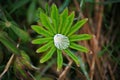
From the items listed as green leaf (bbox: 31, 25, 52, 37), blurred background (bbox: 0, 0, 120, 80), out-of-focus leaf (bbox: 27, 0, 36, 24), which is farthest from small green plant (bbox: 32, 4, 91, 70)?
out-of-focus leaf (bbox: 27, 0, 36, 24)

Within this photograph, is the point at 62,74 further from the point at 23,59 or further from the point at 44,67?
the point at 23,59

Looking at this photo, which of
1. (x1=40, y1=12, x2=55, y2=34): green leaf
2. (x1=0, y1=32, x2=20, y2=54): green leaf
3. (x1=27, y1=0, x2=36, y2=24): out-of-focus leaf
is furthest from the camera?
(x1=27, y1=0, x2=36, y2=24): out-of-focus leaf

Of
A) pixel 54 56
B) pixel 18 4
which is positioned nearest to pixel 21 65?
pixel 54 56

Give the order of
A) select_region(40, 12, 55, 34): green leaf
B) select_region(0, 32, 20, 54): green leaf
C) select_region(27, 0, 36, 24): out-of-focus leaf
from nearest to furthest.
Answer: select_region(40, 12, 55, 34): green leaf → select_region(0, 32, 20, 54): green leaf → select_region(27, 0, 36, 24): out-of-focus leaf

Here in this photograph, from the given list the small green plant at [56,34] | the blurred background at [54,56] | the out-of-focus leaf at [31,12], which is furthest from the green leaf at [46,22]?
the out-of-focus leaf at [31,12]

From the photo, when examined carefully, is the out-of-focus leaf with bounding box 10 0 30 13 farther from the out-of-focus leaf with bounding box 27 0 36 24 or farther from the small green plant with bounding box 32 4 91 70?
the small green plant with bounding box 32 4 91 70

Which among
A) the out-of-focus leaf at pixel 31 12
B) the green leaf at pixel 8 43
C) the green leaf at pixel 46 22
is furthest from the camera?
the out-of-focus leaf at pixel 31 12

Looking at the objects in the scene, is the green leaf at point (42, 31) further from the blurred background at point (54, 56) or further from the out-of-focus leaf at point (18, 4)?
the out-of-focus leaf at point (18, 4)

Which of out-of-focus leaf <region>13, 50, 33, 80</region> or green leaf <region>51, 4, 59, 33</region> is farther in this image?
out-of-focus leaf <region>13, 50, 33, 80</region>
